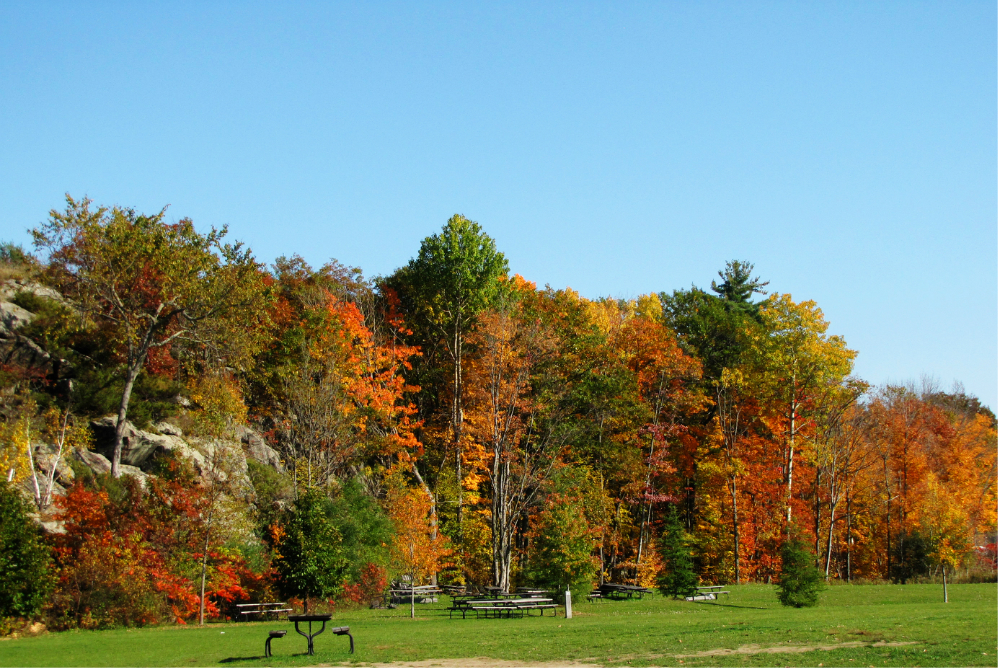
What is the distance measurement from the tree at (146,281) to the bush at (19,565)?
8.39m

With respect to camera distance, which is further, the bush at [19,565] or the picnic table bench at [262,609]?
the picnic table bench at [262,609]

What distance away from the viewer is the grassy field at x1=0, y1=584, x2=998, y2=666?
15.4m

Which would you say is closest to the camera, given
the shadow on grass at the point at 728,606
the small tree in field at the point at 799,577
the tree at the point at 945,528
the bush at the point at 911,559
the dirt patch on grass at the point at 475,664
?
the dirt patch on grass at the point at 475,664

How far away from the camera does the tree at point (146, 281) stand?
36.0 meters

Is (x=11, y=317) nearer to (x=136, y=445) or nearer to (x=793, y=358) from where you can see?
(x=136, y=445)

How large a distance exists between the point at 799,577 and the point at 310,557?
17.6 metres

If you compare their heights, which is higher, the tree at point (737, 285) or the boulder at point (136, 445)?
the tree at point (737, 285)

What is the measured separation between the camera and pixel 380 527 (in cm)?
3669

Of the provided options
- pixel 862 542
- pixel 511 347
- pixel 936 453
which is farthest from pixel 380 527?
pixel 936 453

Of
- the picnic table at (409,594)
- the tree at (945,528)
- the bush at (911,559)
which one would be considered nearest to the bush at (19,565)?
the picnic table at (409,594)

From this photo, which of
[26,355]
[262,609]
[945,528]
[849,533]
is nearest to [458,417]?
[262,609]

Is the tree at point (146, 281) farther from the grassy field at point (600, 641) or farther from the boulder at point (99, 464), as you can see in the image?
the grassy field at point (600, 641)

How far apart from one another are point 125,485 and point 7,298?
45.6ft

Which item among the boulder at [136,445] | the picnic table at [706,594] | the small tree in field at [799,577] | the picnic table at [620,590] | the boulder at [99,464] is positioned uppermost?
the boulder at [136,445]
